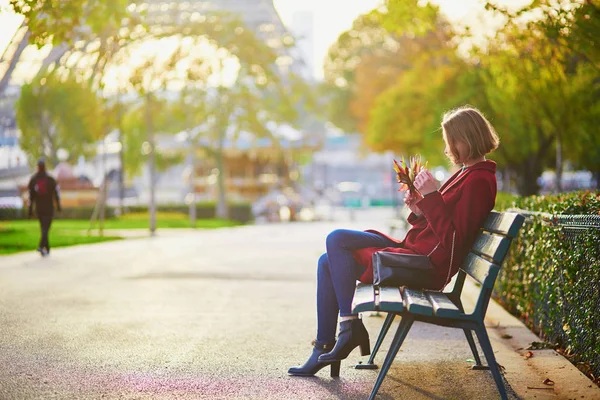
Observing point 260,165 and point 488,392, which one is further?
point 260,165

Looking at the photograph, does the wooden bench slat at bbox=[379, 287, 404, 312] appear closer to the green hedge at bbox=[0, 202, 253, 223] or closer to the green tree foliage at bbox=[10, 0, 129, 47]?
the green tree foliage at bbox=[10, 0, 129, 47]

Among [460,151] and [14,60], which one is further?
[14,60]

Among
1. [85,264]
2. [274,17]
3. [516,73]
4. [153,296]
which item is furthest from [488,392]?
[274,17]

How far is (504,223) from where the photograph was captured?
5605mm

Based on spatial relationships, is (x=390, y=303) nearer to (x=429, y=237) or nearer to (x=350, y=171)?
(x=429, y=237)

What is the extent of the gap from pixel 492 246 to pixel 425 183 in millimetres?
517

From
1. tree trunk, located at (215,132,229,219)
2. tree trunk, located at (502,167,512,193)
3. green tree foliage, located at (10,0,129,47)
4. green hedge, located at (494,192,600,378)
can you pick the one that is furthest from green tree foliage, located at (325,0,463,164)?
tree trunk, located at (215,132,229,219)

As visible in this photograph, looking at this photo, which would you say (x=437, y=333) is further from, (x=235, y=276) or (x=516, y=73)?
(x=516, y=73)

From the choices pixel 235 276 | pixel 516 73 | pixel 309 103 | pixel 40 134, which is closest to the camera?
pixel 235 276

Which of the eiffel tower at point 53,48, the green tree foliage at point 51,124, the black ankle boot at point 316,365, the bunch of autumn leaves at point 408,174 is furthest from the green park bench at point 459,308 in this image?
the green tree foliage at point 51,124

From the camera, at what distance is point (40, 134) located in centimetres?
6462

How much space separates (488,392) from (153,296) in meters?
6.48

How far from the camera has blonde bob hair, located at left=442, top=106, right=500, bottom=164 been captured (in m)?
6.11

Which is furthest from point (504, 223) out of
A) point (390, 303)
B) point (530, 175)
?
point (530, 175)
